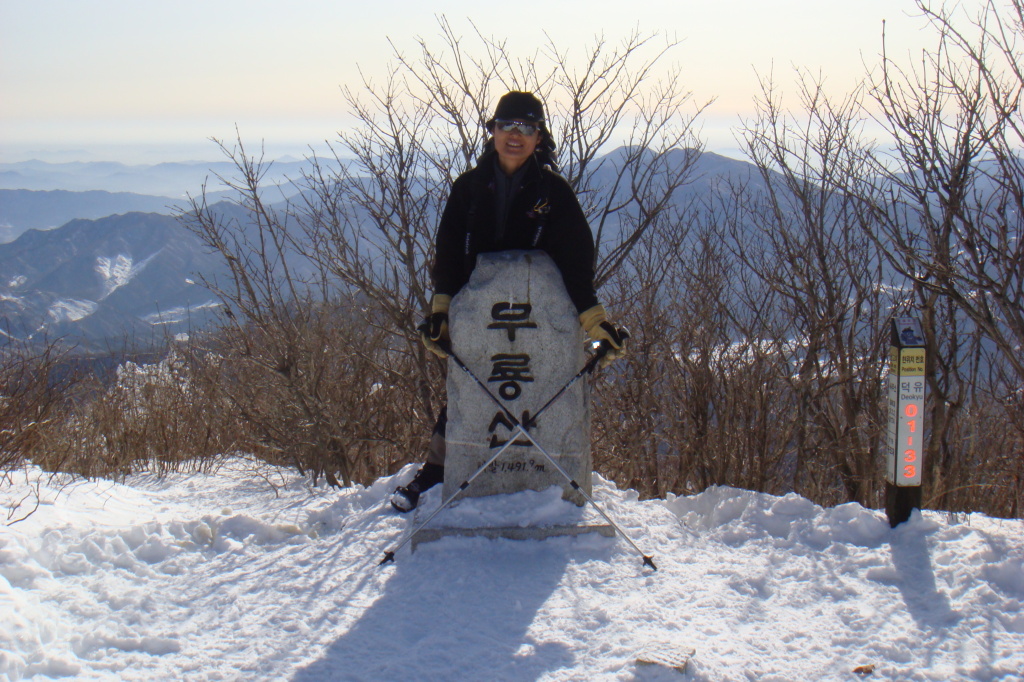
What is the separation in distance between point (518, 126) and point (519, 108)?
9 cm

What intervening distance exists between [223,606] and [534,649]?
139 centimetres

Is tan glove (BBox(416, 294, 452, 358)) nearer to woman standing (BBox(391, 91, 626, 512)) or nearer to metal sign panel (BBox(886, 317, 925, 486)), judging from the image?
woman standing (BBox(391, 91, 626, 512))

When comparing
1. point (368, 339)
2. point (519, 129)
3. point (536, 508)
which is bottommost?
point (536, 508)

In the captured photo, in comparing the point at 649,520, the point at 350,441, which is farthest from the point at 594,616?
the point at 350,441

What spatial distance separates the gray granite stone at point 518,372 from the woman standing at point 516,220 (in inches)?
4.3

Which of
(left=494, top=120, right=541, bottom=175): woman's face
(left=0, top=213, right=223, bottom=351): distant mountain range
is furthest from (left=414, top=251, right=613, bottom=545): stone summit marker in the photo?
(left=0, top=213, right=223, bottom=351): distant mountain range

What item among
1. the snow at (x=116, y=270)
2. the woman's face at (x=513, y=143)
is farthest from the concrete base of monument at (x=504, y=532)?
the snow at (x=116, y=270)

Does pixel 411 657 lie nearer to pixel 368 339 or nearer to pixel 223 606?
pixel 223 606

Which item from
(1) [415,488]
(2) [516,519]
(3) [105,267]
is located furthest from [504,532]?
(3) [105,267]

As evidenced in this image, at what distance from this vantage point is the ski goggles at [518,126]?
12.4ft

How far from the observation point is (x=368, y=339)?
8828 mm

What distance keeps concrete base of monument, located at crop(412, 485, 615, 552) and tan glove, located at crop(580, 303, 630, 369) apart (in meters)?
0.80

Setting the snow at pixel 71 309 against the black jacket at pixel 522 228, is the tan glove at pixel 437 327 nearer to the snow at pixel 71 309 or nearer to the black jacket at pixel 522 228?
the black jacket at pixel 522 228

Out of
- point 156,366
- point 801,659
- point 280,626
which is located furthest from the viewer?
point 156,366
